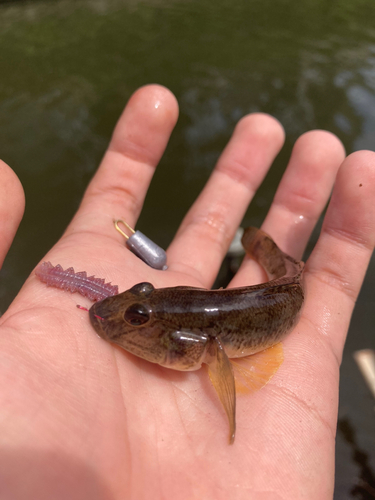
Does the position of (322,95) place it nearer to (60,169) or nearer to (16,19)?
(60,169)

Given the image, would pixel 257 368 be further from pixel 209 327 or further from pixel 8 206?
pixel 8 206

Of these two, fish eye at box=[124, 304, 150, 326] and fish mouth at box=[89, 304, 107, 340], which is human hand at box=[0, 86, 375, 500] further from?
fish eye at box=[124, 304, 150, 326]

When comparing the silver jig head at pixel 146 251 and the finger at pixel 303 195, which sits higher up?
the finger at pixel 303 195

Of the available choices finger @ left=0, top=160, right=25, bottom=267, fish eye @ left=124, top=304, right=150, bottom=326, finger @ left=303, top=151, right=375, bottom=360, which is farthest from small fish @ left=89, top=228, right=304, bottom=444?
finger @ left=0, top=160, right=25, bottom=267

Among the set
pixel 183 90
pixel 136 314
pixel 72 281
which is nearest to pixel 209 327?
pixel 136 314

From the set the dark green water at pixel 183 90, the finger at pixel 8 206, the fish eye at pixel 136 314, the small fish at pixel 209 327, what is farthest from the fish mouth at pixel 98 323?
the dark green water at pixel 183 90

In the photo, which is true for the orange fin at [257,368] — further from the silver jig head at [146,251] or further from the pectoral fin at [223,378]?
the silver jig head at [146,251]

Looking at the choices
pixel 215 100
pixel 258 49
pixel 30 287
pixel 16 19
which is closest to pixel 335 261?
pixel 30 287
